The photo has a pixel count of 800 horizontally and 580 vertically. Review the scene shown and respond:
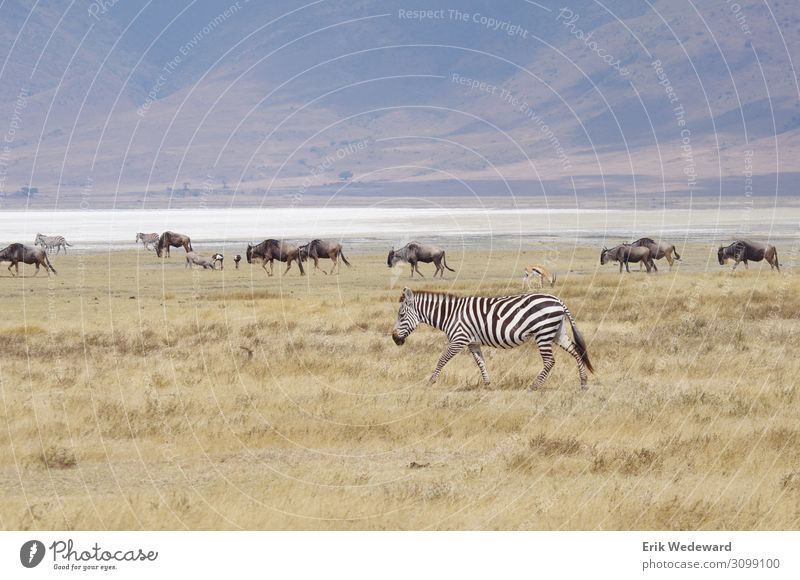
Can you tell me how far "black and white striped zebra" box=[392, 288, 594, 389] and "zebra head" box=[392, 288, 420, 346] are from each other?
0.20m

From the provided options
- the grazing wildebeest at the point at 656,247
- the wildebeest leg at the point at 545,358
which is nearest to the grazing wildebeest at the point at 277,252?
the grazing wildebeest at the point at 656,247

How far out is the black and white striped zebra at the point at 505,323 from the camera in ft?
65.8

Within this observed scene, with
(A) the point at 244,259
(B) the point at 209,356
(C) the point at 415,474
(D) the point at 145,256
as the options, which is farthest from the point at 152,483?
(D) the point at 145,256

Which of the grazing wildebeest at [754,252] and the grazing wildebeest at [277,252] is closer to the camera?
the grazing wildebeest at [754,252]

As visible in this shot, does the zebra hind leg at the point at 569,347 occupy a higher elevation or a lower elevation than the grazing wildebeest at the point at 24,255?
lower

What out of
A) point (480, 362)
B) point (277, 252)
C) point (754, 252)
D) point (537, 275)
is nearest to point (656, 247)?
point (754, 252)

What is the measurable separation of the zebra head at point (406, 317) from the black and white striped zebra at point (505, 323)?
0.20 metres

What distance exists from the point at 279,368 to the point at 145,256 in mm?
52277

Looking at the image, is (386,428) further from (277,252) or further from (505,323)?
(277,252)

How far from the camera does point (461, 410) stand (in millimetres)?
18703

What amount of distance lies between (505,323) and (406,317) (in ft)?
6.37

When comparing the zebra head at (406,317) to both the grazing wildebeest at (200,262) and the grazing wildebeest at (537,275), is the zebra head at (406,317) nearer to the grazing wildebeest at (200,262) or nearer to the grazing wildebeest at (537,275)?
the grazing wildebeest at (537,275)

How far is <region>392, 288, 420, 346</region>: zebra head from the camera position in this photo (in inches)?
834
